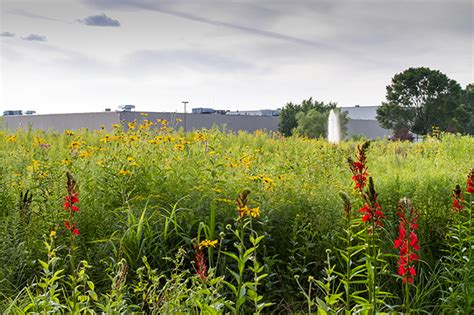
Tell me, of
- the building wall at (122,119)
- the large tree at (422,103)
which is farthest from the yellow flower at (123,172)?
the large tree at (422,103)

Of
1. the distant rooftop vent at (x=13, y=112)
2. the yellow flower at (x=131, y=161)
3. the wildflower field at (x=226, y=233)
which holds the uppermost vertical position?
the distant rooftop vent at (x=13, y=112)

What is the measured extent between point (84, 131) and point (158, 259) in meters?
9.39

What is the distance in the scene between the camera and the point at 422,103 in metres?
45.1

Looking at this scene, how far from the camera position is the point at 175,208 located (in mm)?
4887

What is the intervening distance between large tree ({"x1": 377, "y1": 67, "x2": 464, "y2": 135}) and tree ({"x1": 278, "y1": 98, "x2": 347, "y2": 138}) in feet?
13.6

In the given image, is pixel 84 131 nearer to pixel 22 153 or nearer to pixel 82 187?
pixel 22 153

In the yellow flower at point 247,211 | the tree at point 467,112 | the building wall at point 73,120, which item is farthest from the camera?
the tree at point 467,112

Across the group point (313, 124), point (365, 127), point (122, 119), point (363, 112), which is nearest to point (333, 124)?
point (313, 124)

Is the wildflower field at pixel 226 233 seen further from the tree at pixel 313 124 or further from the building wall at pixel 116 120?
the tree at pixel 313 124

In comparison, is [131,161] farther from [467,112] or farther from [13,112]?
[13,112]

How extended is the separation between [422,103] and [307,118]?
10219mm

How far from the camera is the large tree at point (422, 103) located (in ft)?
145

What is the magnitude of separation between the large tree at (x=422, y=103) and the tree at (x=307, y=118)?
415 cm

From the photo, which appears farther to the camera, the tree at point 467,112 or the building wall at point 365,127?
the building wall at point 365,127
